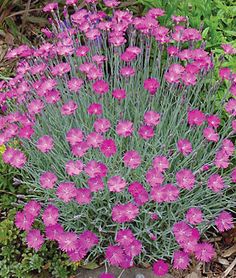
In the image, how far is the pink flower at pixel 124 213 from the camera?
2131 mm

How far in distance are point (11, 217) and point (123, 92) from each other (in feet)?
2.64

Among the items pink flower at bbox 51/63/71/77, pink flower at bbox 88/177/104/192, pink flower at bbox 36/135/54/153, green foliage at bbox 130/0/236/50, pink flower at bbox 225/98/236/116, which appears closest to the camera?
pink flower at bbox 88/177/104/192

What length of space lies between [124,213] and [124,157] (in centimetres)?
22

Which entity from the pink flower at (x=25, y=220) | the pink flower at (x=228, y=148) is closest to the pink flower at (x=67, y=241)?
the pink flower at (x=25, y=220)

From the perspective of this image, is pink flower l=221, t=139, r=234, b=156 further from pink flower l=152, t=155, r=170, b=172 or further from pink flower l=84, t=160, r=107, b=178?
pink flower l=84, t=160, r=107, b=178

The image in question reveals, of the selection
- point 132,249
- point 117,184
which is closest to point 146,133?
point 117,184

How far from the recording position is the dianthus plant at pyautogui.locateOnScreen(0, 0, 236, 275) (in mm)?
2195

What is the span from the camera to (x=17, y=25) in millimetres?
3787

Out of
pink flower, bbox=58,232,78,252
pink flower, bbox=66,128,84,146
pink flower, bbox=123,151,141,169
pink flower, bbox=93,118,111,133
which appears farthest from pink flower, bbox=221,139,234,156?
pink flower, bbox=58,232,78,252

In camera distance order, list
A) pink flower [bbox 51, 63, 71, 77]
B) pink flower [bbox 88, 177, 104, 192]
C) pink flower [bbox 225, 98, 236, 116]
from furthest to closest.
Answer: pink flower [bbox 51, 63, 71, 77]
pink flower [bbox 225, 98, 236, 116]
pink flower [bbox 88, 177, 104, 192]

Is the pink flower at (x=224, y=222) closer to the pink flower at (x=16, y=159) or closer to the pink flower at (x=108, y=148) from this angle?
the pink flower at (x=108, y=148)

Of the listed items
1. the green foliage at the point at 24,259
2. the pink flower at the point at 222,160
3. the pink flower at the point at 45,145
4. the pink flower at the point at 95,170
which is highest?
the pink flower at the point at 45,145

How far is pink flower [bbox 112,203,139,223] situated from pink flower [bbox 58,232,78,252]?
0.61 ft

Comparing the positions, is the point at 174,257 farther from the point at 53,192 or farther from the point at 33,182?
the point at 33,182
